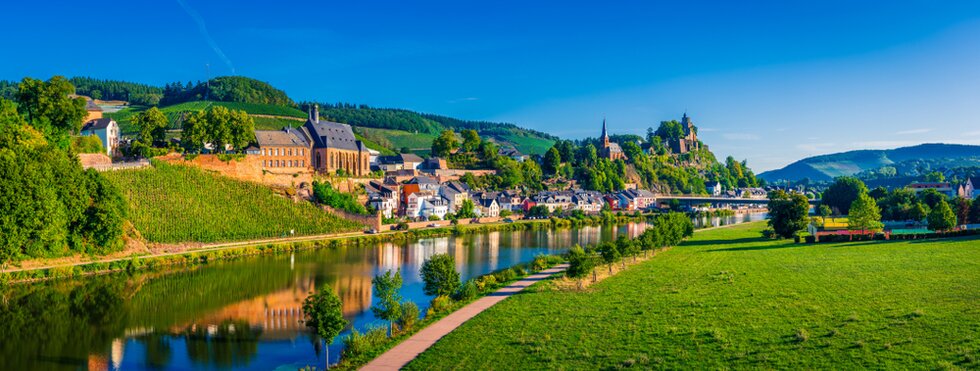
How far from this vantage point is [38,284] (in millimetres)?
33875

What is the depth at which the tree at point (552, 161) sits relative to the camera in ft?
384

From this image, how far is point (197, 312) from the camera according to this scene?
28.7 m

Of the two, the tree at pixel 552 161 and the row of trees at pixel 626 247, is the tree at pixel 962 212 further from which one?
the tree at pixel 552 161

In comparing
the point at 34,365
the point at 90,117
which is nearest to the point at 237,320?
the point at 34,365

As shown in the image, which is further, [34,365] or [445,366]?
[34,365]

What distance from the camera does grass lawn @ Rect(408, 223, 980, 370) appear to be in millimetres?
16906

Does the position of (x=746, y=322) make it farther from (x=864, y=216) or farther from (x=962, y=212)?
(x=962, y=212)

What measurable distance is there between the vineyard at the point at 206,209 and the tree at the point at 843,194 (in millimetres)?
72428

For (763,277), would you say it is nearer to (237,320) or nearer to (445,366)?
(445,366)

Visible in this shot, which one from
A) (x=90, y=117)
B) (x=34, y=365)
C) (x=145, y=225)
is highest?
(x=90, y=117)

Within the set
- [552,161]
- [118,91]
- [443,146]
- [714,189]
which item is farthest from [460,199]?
[118,91]

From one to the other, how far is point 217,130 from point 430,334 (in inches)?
1897

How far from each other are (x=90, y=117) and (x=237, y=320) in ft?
175

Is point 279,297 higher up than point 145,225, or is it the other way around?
point 145,225
